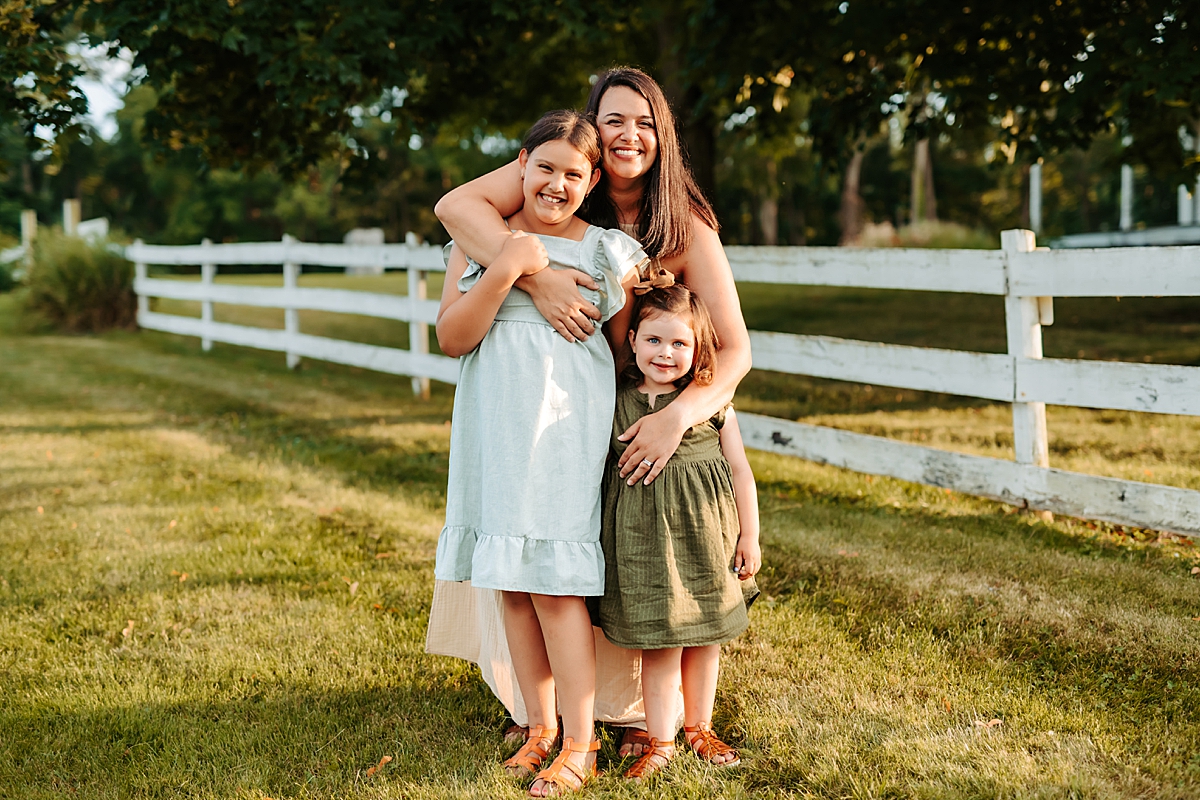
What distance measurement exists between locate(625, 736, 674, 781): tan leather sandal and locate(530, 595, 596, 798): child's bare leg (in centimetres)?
12

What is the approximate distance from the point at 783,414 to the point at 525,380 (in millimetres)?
5403

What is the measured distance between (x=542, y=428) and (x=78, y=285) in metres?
14.7

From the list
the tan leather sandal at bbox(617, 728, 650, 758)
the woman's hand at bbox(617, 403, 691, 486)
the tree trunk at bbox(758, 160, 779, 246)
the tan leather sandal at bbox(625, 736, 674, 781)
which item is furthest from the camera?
Answer: the tree trunk at bbox(758, 160, 779, 246)

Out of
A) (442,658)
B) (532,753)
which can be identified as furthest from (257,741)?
(532,753)

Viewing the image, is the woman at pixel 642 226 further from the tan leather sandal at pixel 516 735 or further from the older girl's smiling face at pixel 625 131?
the tan leather sandal at pixel 516 735

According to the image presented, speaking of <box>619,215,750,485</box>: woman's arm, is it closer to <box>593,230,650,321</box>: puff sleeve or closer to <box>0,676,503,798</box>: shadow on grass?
<box>593,230,650,321</box>: puff sleeve

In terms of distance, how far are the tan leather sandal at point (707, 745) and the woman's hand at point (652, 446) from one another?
2.50ft

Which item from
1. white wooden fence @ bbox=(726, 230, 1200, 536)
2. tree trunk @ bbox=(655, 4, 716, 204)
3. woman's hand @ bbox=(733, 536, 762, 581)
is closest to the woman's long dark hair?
woman's hand @ bbox=(733, 536, 762, 581)

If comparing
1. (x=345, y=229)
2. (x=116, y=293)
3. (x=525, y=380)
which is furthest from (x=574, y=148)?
(x=345, y=229)

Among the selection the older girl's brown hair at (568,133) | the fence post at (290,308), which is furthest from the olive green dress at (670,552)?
the fence post at (290,308)

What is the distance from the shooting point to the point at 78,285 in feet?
49.4

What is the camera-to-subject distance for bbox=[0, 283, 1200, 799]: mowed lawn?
2758 mm

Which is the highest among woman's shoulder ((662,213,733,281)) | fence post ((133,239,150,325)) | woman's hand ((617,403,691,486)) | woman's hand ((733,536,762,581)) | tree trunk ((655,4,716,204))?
tree trunk ((655,4,716,204))

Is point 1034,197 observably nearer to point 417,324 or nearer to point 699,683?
point 417,324
